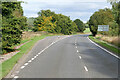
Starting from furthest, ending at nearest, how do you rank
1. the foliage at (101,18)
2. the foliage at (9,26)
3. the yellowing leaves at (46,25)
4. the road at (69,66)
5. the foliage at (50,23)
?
→ the foliage at (50,23) < the yellowing leaves at (46,25) < the foliage at (101,18) < the foliage at (9,26) < the road at (69,66)

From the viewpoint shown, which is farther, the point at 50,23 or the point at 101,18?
the point at 50,23

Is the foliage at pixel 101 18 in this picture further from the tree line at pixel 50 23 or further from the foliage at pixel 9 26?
the foliage at pixel 9 26

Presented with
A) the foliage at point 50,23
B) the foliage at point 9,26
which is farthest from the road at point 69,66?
the foliage at point 50,23

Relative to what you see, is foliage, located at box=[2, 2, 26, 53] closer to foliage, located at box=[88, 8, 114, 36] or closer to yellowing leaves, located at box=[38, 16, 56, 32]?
foliage, located at box=[88, 8, 114, 36]

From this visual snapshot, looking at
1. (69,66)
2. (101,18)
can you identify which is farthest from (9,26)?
(101,18)

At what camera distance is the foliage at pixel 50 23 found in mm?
92500

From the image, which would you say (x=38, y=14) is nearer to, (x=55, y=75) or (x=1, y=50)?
(x=1, y=50)

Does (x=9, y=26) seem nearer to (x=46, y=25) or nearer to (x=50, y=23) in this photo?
(x=50, y=23)

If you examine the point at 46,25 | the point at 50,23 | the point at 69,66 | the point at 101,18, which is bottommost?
the point at 69,66

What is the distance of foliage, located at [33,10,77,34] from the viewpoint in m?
92.5

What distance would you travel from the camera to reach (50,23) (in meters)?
92.6

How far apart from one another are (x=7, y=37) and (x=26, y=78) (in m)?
11.4

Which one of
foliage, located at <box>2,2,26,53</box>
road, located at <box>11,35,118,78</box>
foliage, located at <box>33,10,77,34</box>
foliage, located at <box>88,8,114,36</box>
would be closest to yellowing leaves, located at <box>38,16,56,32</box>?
foliage, located at <box>33,10,77,34</box>

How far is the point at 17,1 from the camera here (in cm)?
2136
